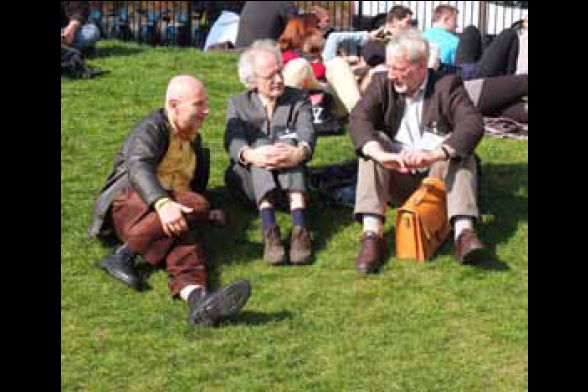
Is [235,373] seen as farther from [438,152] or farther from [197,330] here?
[438,152]

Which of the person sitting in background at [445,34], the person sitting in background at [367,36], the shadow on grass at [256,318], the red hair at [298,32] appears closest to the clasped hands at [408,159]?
the shadow on grass at [256,318]

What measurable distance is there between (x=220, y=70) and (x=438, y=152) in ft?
18.6

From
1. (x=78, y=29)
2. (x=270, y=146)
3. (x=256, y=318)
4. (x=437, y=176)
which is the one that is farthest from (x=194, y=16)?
(x=256, y=318)

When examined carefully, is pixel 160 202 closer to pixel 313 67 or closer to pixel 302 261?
pixel 302 261

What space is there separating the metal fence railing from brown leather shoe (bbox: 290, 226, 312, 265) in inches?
311

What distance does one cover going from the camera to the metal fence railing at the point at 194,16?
1723 cm

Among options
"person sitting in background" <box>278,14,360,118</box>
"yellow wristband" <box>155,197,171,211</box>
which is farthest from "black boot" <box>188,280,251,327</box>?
"person sitting in background" <box>278,14,360,118</box>

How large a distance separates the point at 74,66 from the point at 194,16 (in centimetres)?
546

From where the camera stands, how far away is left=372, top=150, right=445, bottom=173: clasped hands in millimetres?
8094

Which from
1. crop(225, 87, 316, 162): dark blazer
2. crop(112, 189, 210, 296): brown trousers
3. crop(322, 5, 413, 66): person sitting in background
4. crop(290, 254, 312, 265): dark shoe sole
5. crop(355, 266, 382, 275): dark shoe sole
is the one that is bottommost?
crop(355, 266, 382, 275): dark shoe sole

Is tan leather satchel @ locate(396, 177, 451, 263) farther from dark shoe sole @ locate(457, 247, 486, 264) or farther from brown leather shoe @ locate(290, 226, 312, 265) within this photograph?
brown leather shoe @ locate(290, 226, 312, 265)

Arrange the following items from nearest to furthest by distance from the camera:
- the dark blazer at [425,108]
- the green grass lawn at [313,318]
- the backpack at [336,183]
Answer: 1. the green grass lawn at [313,318]
2. the dark blazer at [425,108]
3. the backpack at [336,183]

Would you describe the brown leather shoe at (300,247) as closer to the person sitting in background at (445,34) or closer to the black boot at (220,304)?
the black boot at (220,304)

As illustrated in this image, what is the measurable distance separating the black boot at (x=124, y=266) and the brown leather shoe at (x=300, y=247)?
104 centimetres
